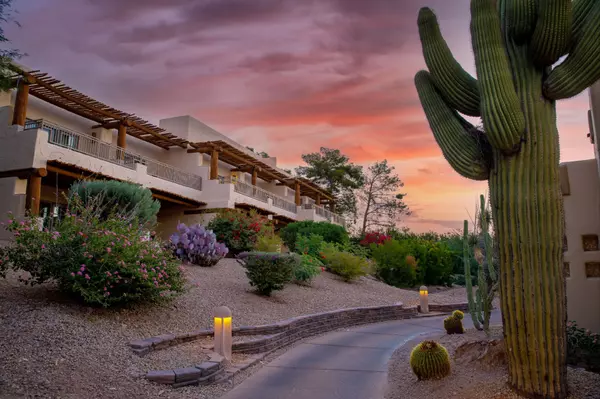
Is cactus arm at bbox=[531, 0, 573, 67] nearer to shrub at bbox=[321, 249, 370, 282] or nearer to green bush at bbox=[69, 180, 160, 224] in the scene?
green bush at bbox=[69, 180, 160, 224]

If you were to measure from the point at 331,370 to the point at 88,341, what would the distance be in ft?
11.3

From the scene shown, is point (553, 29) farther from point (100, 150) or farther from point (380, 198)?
point (380, 198)

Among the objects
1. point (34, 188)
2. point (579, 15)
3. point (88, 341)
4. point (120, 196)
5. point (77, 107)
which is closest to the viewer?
point (579, 15)

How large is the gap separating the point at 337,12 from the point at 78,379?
8349 millimetres

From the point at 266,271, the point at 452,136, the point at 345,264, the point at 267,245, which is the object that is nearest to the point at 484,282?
the point at 452,136

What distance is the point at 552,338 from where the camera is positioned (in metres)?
4.09

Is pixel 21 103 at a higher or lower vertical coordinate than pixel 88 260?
higher

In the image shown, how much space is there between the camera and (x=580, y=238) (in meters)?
6.18

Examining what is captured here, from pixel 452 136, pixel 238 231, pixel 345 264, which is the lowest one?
pixel 345 264

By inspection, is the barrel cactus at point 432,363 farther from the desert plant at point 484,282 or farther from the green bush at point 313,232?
the green bush at point 313,232

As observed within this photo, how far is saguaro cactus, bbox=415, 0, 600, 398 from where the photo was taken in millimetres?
4141

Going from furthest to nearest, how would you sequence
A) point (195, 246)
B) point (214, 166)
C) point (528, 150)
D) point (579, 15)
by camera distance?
point (214, 166)
point (195, 246)
point (579, 15)
point (528, 150)

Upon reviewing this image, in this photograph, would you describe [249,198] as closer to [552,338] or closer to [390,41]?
[390,41]

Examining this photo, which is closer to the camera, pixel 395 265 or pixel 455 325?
pixel 455 325
